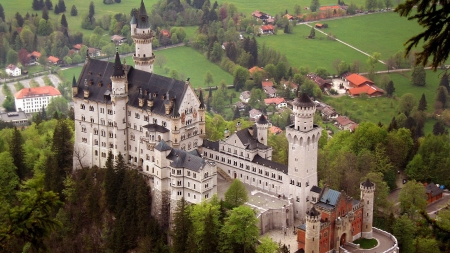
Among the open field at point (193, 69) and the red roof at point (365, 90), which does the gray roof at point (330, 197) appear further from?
the open field at point (193, 69)

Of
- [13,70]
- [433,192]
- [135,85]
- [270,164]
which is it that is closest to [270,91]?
[13,70]

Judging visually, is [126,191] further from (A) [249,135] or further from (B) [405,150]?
(B) [405,150]

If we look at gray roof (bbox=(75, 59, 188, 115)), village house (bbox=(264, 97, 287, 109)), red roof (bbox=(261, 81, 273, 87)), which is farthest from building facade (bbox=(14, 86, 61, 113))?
gray roof (bbox=(75, 59, 188, 115))

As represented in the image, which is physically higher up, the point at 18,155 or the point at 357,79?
the point at 18,155

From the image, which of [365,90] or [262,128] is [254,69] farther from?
[262,128]

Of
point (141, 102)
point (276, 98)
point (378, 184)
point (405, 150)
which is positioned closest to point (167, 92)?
point (141, 102)
